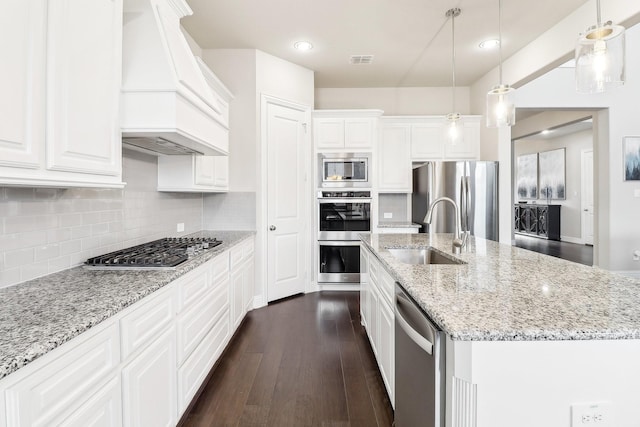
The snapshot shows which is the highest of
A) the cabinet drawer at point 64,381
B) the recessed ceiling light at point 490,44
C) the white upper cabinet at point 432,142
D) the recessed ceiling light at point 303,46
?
the recessed ceiling light at point 490,44

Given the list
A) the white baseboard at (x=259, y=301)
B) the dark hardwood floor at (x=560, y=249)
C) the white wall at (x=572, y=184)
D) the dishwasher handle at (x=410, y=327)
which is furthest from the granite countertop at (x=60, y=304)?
the white wall at (x=572, y=184)

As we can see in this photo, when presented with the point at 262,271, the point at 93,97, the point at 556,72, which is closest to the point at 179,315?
the point at 93,97

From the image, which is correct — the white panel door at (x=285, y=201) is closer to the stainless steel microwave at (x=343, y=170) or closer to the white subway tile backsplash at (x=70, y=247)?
the stainless steel microwave at (x=343, y=170)

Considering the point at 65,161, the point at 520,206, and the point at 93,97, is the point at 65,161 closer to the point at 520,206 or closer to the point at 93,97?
the point at 93,97

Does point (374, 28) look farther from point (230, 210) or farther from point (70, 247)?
point (70, 247)

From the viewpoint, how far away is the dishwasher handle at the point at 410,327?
1.07 m

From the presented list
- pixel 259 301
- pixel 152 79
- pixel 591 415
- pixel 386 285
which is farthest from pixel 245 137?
pixel 591 415

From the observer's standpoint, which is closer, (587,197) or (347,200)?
(347,200)

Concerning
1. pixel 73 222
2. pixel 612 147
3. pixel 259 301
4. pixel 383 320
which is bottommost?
pixel 259 301

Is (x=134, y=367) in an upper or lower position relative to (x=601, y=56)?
lower

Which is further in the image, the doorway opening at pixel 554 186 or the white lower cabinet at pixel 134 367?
the doorway opening at pixel 554 186

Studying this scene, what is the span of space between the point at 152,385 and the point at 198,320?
0.54m

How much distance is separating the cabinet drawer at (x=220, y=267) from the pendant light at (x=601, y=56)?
7.77ft

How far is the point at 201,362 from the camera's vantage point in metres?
2.01
